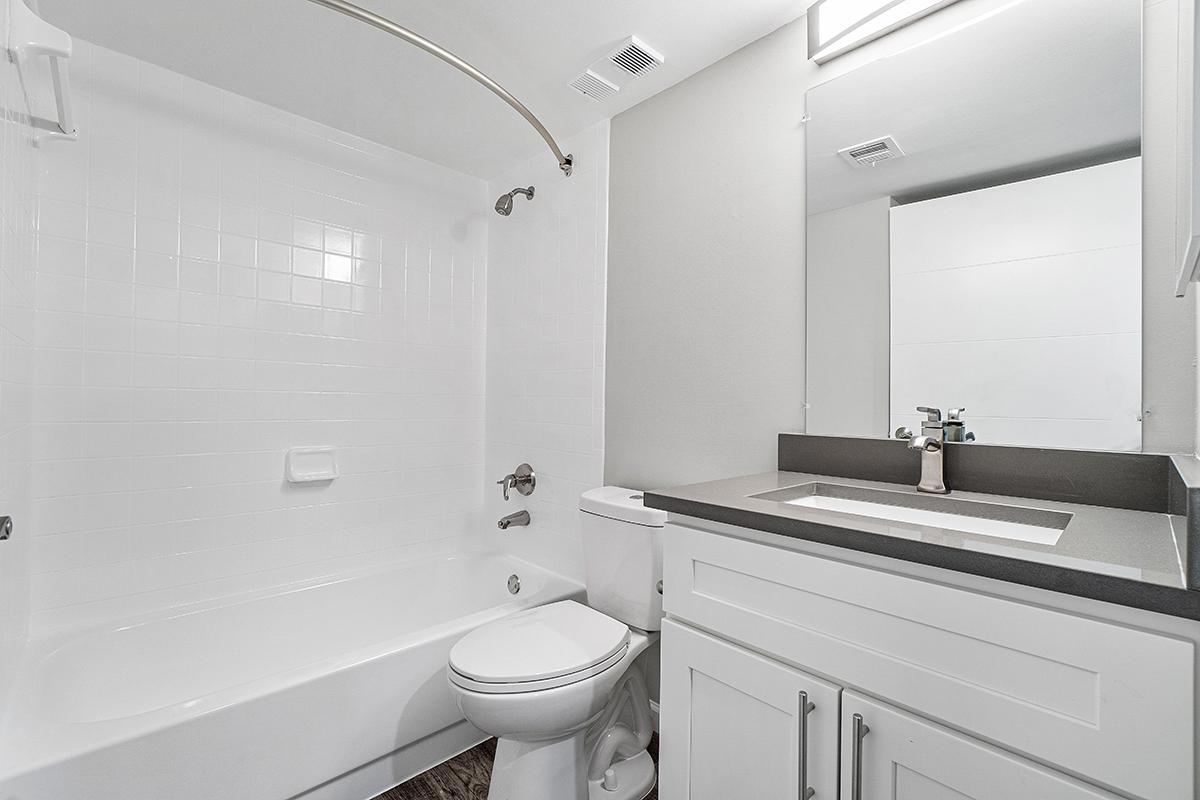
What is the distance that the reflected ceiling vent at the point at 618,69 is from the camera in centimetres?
172

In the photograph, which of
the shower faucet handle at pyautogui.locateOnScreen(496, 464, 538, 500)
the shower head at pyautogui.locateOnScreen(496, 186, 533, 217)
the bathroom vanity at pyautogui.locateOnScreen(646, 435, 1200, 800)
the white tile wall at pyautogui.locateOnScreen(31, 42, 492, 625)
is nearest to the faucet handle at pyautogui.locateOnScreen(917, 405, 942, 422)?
the bathroom vanity at pyautogui.locateOnScreen(646, 435, 1200, 800)

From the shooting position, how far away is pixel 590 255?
7.36ft

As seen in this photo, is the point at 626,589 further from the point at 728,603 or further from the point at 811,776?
the point at 811,776

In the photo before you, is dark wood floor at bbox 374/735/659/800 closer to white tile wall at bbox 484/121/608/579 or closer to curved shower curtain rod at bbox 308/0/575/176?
white tile wall at bbox 484/121/608/579

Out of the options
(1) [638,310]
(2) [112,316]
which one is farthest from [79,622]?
(1) [638,310]

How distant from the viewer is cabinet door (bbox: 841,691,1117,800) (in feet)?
2.27

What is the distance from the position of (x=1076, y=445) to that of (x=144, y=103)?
9.27ft

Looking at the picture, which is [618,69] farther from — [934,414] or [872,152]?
[934,414]

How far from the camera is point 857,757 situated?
84 centimetres

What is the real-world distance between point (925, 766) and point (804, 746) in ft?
0.58

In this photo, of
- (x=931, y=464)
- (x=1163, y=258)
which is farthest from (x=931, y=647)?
(x=1163, y=258)

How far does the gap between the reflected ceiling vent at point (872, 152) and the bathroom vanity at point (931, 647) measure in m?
0.78

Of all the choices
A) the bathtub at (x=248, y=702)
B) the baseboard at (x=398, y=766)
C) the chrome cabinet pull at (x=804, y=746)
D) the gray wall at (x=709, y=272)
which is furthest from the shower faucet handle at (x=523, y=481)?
the chrome cabinet pull at (x=804, y=746)

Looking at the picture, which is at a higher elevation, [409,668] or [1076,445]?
[1076,445]
